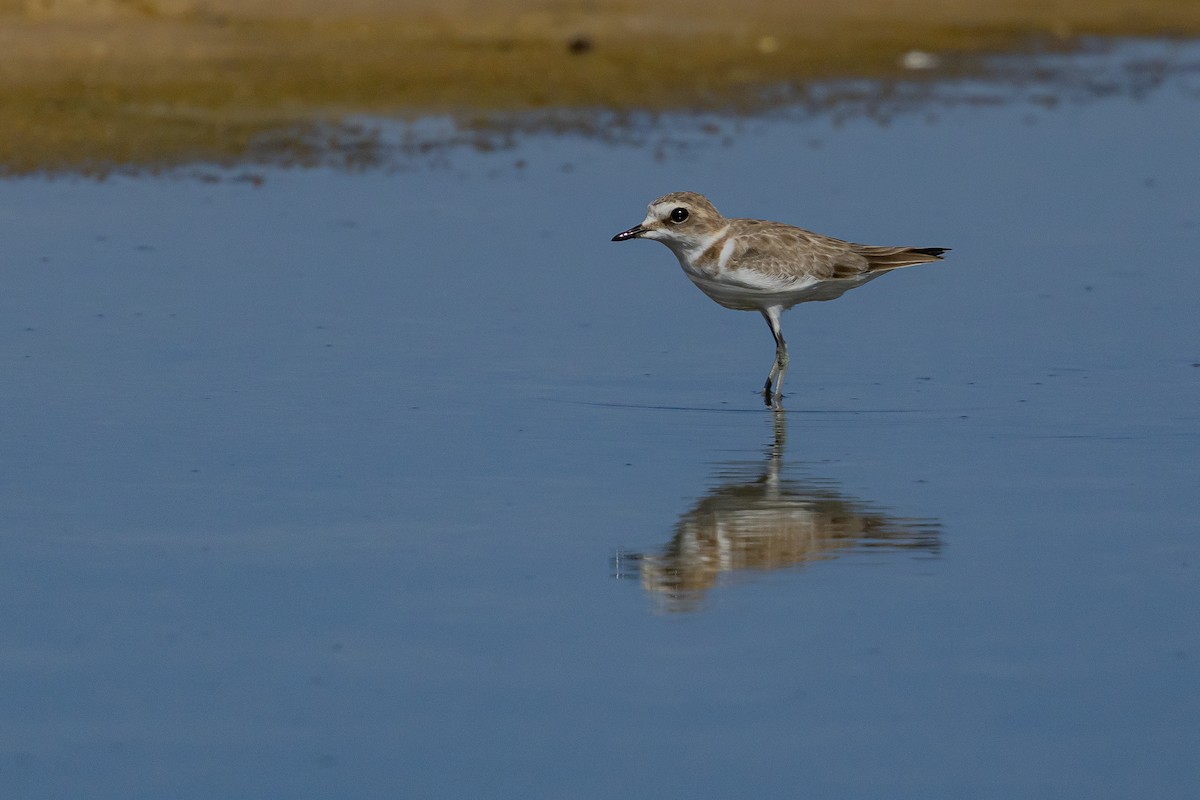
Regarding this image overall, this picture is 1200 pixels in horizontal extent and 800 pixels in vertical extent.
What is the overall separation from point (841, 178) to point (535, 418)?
7.82 metres

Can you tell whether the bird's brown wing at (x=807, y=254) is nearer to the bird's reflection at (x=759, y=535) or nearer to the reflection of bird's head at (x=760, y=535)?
the bird's reflection at (x=759, y=535)

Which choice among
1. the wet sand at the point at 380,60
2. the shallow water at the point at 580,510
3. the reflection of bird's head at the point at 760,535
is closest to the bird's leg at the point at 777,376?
the shallow water at the point at 580,510

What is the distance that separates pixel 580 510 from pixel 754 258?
2.95 metres

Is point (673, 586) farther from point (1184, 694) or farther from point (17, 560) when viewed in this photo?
point (17, 560)

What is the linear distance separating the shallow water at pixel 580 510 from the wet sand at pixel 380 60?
11.2 feet

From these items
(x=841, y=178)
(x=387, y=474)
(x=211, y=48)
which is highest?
(x=211, y=48)

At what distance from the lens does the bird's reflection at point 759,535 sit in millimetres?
7031

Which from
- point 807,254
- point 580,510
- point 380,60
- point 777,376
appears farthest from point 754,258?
point 380,60

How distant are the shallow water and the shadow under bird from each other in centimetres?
42

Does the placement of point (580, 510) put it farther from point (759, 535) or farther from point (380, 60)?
point (380, 60)

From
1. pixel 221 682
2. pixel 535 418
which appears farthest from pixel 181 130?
pixel 221 682

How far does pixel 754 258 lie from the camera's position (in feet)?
34.0

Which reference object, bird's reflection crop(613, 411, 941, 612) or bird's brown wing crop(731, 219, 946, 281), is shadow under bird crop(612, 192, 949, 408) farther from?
bird's reflection crop(613, 411, 941, 612)

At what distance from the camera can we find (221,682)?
5.95 meters
